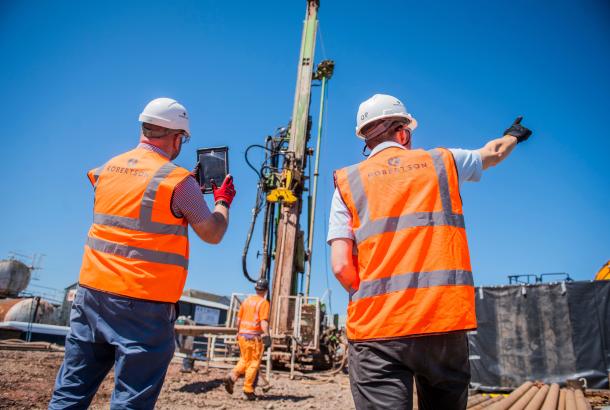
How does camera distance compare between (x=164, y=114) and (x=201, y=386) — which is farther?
(x=201, y=386)

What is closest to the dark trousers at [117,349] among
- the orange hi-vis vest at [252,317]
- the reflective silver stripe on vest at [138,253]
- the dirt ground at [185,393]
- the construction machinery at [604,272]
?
the reflective silver stripe on vest at [138,253]

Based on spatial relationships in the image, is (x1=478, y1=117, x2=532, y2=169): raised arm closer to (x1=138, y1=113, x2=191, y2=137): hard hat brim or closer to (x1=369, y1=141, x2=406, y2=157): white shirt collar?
(x1=369, y1=141, x2=406, y2=157): white shirt collar

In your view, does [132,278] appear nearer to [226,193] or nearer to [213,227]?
[213,227]

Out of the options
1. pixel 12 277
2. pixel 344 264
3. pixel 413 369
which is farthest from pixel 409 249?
pixel 12 277

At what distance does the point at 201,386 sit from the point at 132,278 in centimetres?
599

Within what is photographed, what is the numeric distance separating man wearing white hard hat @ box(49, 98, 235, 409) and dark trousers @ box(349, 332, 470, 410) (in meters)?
0.96

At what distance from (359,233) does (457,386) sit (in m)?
0.66

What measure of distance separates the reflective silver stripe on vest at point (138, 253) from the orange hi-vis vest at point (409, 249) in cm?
90

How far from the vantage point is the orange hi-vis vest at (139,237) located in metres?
1.89

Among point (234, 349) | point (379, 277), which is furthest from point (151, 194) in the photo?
point (234, 349)

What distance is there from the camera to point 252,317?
23.2ft

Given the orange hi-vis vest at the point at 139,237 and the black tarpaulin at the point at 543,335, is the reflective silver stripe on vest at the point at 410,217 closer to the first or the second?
the orange hi-vis vest at the point at 139,237

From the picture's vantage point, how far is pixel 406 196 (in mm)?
1624

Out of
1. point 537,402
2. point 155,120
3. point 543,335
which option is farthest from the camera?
point 543,335
